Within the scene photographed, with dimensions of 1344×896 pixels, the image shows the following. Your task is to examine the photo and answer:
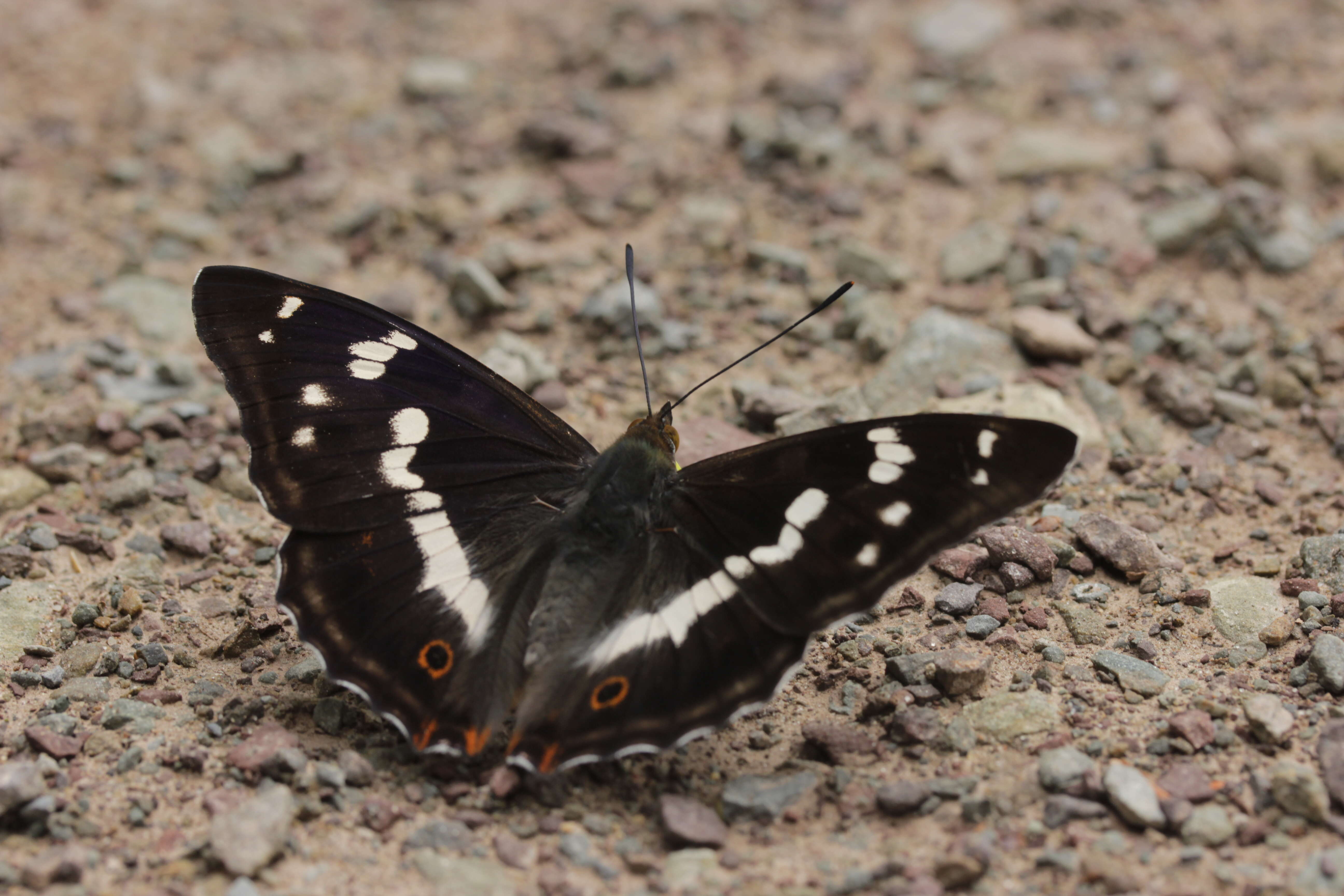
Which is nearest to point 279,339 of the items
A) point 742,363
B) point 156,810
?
point 156,810

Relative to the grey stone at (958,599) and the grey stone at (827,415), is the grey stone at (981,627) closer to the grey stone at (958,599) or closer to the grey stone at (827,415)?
the grey stone at (958,599)

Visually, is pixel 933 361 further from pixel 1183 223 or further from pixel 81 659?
pixel 81 659

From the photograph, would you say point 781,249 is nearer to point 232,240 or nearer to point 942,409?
point 942,409

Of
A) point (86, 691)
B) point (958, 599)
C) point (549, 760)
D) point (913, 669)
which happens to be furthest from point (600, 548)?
point (86, 691)

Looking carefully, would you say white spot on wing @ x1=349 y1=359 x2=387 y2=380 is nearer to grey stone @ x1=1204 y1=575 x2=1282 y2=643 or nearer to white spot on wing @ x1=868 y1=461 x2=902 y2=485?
white spot on wing @ x1=868 y1=461 x2=902 y2=485

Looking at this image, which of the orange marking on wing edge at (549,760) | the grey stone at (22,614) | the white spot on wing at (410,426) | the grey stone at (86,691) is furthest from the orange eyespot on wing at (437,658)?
the grey stone at (22,614)

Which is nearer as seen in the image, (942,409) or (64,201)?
(942,409)
